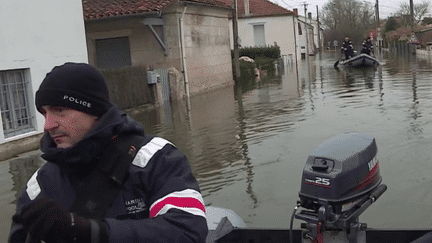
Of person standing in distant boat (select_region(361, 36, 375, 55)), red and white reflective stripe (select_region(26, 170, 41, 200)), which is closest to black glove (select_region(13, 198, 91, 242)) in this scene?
red and white reflective stripe (select_region(26, 170, 41, 200))

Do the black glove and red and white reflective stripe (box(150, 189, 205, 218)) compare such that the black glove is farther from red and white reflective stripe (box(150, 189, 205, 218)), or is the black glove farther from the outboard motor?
the outboard motor

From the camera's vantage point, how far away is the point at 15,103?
33.3ft

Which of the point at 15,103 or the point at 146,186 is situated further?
the point at 15,103

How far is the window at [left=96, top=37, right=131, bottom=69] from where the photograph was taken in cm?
2003

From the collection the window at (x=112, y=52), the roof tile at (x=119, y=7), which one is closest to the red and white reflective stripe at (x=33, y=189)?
the roof tile at (x=119, y=7)

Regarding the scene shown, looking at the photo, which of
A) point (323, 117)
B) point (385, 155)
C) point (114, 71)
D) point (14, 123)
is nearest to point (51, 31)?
point (14, 123)

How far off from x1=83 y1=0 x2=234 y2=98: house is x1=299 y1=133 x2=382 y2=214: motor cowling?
50.5ft

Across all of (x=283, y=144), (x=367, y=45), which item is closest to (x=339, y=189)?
(x=283, y=144)

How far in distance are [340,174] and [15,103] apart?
8534 mm

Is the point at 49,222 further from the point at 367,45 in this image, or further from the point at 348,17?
the point at 348,17

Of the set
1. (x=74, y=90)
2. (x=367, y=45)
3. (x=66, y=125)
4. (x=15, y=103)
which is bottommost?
(x=15, y=103)

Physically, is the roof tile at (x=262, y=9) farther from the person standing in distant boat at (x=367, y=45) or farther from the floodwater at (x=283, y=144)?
the floodwater at (x=283, y=144)

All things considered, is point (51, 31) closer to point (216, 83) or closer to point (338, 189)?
point (338, 189)

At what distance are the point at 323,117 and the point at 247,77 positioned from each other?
1739 cm
